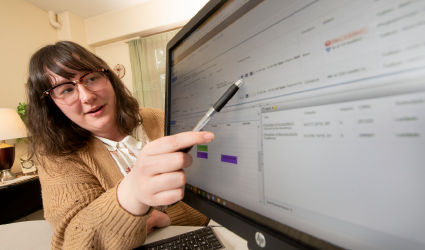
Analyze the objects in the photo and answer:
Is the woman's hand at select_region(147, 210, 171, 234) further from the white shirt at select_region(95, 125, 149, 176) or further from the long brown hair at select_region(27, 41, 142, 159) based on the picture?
the long brown hair at select_region(27, 41, 142, 159)

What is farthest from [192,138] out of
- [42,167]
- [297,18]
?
[42,167]

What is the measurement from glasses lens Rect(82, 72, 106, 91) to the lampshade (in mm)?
1272

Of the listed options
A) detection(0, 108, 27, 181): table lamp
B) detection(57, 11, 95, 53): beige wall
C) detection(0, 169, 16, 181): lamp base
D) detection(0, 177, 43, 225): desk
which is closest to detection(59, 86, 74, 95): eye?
detection(0, 177, 43, 225): desk

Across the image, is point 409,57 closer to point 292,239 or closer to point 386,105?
point 386,105

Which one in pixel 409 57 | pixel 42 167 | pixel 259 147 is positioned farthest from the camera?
pixel 42 167

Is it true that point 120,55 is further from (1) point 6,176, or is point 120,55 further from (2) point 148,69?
(1) point 6,176

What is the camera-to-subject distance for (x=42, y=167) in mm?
598

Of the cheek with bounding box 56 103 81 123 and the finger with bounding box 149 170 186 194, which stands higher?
the cheek with bounding box 56 103 81 123

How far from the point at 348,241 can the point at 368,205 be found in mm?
41

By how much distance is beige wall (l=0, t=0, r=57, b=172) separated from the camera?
1.83 metres

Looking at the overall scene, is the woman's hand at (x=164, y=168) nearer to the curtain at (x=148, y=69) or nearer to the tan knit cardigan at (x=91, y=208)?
the tan knit cardigan at (x=91, y=208)

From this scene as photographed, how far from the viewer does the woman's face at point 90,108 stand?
636mm

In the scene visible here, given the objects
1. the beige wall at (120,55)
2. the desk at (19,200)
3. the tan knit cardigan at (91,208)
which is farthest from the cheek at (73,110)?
the beige wall at (120,55)

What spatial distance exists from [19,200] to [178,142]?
167cm
